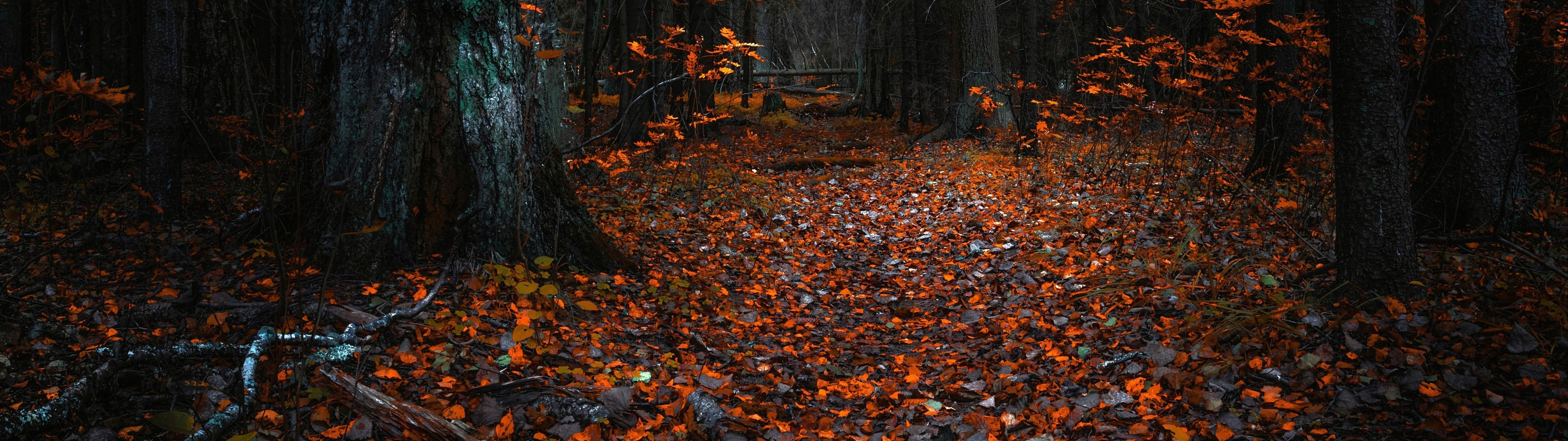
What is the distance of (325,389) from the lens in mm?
2869

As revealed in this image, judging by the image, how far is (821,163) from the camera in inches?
428

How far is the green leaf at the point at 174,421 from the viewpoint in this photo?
2076 mm

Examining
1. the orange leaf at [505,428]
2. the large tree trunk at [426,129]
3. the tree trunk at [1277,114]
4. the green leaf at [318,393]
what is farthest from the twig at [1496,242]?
the green leaf at [318,393]

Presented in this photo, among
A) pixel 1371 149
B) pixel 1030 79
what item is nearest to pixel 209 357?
pixel 1371 149

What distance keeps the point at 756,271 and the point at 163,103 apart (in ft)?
15.0

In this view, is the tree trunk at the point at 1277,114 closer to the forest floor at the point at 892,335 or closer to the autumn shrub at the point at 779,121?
the forest floor at the point at 892,335

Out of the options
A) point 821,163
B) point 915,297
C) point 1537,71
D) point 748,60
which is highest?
point 748,60

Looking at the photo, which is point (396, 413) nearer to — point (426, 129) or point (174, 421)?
point (174, 421)

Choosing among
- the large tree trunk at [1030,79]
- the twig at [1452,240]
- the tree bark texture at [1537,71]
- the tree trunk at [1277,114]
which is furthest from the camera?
the large tree trunk at [1030,79]

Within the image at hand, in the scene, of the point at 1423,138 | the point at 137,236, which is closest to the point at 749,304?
the point at 137,236

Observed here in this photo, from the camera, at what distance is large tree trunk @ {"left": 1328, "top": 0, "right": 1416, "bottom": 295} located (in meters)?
3.55

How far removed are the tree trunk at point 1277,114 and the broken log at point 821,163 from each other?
4.89 m

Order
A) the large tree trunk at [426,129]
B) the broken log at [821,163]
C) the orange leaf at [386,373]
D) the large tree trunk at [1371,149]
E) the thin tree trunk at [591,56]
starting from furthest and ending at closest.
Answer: the broken log at [821,163] < the thin tree trunk at [591,56] < the large tree trunk at [426,129] < the large tree trunk at [1371,149] < the orange leaf at [386,373]

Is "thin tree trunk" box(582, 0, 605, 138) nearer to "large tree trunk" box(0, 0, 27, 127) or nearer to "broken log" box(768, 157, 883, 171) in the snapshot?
"broken log" box(768, 157, 883, 171)
